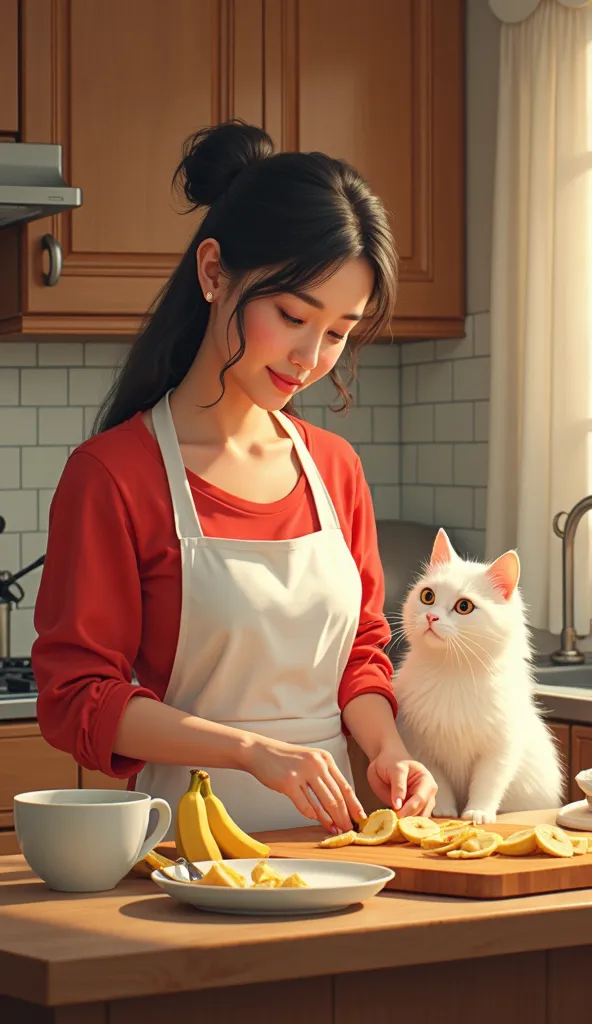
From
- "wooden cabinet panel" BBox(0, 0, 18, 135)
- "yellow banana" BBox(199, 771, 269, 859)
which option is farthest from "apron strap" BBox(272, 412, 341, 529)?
"wooden cabinet panel" BBox(0, 0, 18, 135)

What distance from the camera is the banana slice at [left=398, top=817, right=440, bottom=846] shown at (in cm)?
159

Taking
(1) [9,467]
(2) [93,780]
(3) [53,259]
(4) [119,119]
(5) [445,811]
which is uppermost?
(4) [119,119]

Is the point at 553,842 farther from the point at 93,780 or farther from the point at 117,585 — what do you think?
the point at 93,780

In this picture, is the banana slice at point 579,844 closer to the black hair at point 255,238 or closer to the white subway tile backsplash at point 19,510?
the black hair at point 255,238

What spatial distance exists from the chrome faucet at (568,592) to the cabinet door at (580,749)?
424 mm

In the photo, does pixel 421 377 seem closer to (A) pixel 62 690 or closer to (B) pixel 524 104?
(B) pixel 524 104

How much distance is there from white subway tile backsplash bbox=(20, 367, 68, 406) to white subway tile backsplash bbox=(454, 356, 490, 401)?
0.99 meters

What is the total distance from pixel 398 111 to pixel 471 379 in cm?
69

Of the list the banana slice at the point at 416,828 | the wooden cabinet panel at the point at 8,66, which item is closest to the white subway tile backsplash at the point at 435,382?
the wooden cabinet panel at the point at 8,66

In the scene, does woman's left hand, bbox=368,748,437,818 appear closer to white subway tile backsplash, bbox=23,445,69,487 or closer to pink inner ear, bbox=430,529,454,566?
pink inner ear, bbox=430,529,454,566

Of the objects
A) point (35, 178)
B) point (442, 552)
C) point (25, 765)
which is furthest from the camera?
point (35, 178)

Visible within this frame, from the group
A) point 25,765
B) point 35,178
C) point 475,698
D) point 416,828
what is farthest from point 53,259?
point 416,828

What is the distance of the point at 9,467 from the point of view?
3.71 m

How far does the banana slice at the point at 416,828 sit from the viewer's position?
1594mm
